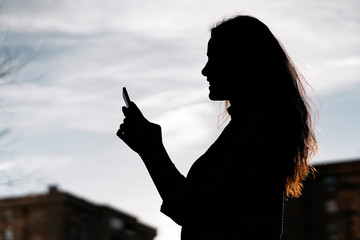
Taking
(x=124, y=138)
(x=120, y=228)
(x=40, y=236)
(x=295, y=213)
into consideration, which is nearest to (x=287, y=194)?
(x=124, y=138)

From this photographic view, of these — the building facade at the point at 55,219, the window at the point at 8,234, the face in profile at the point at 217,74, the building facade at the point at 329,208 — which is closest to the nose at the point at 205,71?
the face in profile at the point at 217,74

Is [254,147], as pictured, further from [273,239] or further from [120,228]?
[120,228]

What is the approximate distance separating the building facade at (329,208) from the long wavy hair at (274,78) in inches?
1934

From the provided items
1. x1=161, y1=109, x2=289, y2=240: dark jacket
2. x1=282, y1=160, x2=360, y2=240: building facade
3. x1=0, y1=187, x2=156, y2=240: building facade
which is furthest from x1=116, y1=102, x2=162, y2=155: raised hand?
x1=0, y1=187, x2=156, y2=240: building facade

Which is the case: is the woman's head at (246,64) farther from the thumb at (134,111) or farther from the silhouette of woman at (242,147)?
the thumb at (134,111)

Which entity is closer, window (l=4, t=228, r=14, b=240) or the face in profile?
the face in profile

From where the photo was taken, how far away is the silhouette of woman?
6.95 feet

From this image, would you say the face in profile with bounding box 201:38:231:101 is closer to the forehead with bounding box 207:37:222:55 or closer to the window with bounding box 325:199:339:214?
the forehead with bounding box 207:37:222:55

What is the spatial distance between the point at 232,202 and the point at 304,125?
478 mm

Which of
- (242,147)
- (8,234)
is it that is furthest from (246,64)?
(8,234)

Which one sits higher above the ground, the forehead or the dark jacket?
the forehead

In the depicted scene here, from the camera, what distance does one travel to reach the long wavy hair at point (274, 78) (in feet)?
7.64

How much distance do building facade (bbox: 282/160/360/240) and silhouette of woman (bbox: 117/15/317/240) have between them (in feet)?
161

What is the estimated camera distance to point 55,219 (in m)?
53.8
